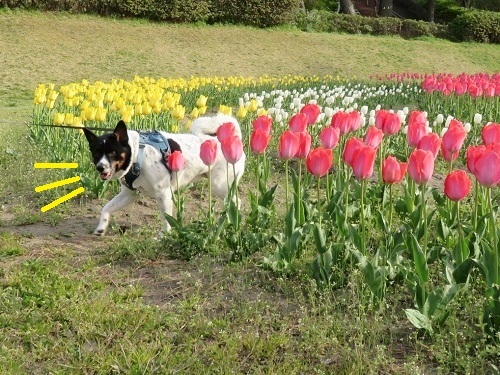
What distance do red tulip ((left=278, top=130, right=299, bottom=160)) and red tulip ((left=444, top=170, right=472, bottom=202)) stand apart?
0.98m

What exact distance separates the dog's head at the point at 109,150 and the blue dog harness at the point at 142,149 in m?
0.23

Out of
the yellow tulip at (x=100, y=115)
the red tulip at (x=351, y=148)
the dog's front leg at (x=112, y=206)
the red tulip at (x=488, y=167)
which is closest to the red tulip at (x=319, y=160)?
the red tulip at (x=351, y=148)

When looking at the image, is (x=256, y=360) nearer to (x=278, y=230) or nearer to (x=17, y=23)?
(x=278, y=230)

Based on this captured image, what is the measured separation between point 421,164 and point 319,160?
22.9 inches

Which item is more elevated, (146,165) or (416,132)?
(416,132)

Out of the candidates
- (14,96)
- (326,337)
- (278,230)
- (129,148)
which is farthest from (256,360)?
(14,96)

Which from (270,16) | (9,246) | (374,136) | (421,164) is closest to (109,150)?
(9,246)

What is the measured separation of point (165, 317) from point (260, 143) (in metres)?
1.22

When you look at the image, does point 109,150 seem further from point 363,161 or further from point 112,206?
point 363,161

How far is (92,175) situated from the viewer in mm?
6590

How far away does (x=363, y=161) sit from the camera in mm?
3396

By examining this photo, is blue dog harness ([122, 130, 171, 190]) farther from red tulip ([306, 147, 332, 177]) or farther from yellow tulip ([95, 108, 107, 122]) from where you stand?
red tulip ([306, 147, 332, 177])

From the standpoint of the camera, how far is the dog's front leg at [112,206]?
5293 millimetres

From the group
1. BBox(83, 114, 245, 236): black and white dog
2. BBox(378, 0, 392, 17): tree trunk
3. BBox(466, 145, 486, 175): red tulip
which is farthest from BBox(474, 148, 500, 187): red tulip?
BBox(378, 0, 392, 17): tree trunk
